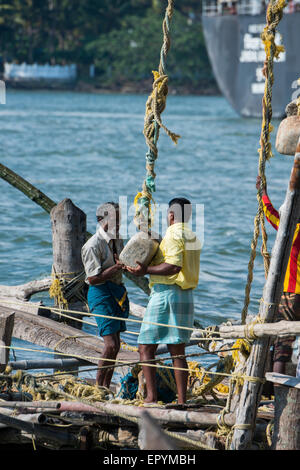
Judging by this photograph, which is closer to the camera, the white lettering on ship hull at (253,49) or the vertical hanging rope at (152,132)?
the vertical hanging rope at (152,132)

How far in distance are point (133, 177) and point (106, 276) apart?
80.5 feet

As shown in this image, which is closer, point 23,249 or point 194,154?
point 23,249

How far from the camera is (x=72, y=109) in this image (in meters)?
67.6

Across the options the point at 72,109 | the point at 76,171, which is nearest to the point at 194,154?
the point at 76,171

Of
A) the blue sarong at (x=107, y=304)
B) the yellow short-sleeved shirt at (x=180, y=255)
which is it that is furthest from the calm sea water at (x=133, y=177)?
the yellow short-sleeved shirt at (x=180, y=255)

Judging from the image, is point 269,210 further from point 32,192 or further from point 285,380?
point 32,192

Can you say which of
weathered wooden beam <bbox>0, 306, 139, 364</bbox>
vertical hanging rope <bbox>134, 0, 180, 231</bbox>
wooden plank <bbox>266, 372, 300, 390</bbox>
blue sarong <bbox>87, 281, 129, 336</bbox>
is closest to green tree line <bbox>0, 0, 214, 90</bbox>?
weathered wooden beam <bbox>0, 306, 139, 364</bbox>

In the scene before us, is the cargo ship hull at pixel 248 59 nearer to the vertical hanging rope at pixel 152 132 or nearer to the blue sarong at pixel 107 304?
the blue sarong at pixel 107 304

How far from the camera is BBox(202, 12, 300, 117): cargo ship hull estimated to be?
50094 millimetres

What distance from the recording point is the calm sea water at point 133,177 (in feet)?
55.3

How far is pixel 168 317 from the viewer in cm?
699

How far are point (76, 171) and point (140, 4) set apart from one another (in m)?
73.6

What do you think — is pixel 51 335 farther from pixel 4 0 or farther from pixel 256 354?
pixel 4 0

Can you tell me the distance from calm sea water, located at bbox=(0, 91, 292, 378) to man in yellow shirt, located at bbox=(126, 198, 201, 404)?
4.06m
